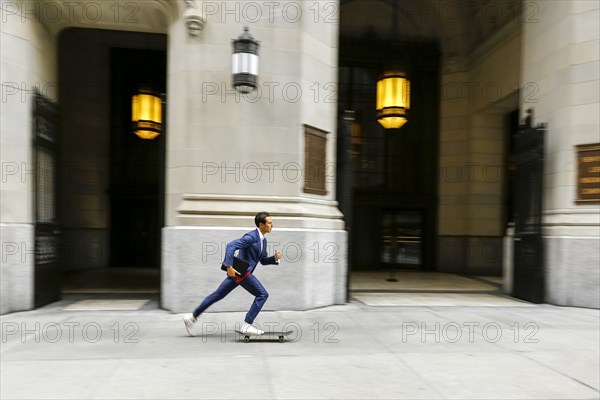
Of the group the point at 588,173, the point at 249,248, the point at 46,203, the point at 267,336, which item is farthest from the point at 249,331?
the point at 588,173

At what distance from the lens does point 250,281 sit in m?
5.71

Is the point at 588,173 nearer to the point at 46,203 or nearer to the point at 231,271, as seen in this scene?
the point at 231,271

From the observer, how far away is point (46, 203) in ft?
27.2

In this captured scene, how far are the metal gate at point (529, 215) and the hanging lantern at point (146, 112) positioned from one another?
343 inches

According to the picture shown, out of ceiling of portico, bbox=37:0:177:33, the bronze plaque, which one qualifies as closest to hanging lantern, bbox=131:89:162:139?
ceiling of portico, bbox=37:0:177:33

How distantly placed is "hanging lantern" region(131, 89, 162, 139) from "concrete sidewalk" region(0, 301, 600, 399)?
15.4ft

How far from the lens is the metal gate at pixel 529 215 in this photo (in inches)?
352

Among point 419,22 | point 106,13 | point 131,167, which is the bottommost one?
point 131,167

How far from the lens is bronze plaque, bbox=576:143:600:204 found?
27.9ft

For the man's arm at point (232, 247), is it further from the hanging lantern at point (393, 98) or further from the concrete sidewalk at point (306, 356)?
the hanging lantern at point (393, 98)

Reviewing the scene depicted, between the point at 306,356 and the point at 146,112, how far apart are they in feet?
25.3

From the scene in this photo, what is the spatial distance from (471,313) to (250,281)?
451 centimetres

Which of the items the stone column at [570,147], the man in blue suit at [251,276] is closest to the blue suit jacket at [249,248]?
the man in blue suit at [251,276]

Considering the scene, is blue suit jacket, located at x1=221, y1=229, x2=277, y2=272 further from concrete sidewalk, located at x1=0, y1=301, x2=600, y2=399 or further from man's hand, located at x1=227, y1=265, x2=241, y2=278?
concrete sidewalk, located at x1=0, y1=301, x2=600, y2=399
